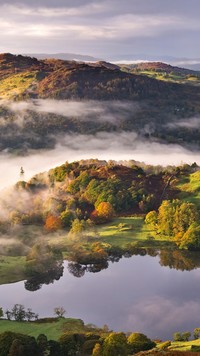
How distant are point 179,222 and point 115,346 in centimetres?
9655

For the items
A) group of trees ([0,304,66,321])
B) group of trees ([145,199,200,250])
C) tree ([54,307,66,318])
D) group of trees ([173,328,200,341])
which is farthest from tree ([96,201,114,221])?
group of trees ([173,328,200,341])

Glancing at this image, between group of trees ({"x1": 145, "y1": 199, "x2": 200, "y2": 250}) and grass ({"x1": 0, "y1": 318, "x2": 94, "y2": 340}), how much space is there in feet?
213

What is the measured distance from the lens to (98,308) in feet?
379

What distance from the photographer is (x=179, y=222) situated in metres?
169

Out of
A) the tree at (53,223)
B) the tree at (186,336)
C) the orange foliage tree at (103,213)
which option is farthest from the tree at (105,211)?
the tree at (186,336)

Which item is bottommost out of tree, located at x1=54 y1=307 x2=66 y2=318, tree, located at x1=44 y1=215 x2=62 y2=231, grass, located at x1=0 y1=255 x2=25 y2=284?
tree, located at x1=54 y1=307 x2=66 y2=318

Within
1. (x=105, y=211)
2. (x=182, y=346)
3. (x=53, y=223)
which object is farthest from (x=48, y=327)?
(x=105, y=211)

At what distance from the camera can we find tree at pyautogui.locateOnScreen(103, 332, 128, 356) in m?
75.2

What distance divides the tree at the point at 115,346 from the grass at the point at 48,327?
702 inches

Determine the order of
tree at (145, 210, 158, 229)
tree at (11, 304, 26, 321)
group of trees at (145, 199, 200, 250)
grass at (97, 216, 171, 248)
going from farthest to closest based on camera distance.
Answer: tree at (145, 210, 158, 229) < grass at (97, 216, 171, 248) < group of trees at (145, 199, 200, 250) < tree at (11, 304, 26, 321)

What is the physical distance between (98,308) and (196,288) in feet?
92.8

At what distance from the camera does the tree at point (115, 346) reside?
75.2m

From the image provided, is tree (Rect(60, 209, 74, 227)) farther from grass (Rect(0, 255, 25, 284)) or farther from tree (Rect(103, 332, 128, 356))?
tree (Rect(103, 332, 128, 356))

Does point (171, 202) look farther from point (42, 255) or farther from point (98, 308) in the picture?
point (98, 308)
